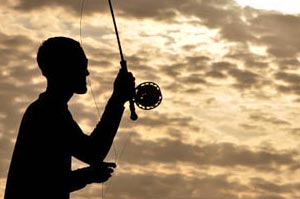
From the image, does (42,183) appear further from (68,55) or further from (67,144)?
(68,55)

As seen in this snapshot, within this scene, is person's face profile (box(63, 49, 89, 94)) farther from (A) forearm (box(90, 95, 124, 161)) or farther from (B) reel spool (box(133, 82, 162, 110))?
(B) reel spool (box(133, 82, 162, 110))

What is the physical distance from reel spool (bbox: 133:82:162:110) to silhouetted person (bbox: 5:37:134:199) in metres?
1.43

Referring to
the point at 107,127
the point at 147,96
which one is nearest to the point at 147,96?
the point at 147,96

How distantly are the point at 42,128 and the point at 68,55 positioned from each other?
0.76 metres

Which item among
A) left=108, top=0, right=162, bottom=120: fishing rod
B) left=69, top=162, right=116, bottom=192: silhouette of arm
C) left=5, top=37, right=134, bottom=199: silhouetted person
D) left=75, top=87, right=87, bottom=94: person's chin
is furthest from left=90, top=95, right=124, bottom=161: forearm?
left=108, top=0, right=162, bottom=120: fishing rod

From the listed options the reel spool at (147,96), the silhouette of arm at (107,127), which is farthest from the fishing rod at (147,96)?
the silhouette of arm at (107,127)

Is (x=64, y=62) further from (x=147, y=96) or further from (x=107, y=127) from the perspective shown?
(x=147, y=96)

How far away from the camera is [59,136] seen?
19.4ft

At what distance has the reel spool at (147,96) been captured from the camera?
7.85m

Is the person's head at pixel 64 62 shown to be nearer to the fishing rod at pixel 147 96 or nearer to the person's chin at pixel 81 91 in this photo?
the person's chin at pixel 81 91

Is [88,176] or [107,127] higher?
[107,127]

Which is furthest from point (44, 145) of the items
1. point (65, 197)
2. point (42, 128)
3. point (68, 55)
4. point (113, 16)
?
A: point (113, 16)

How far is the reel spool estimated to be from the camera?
7848mm

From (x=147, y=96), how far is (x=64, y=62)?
6.56ft
